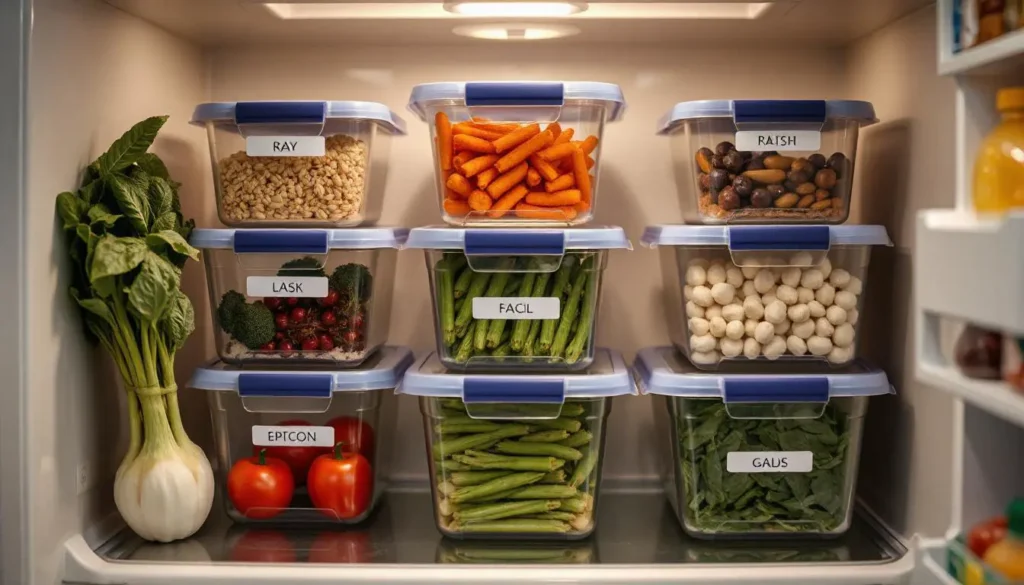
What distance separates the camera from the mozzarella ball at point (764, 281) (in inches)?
50.7

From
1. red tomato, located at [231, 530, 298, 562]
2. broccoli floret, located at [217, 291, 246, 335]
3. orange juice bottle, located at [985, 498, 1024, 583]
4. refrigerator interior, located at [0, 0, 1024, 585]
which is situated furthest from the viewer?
broccoli floret, located at [217, 291, 246, 335]

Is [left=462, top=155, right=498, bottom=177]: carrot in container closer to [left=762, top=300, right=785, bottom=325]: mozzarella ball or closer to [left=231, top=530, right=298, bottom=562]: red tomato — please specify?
[left=762, top=300, right=785, bottom=325]: mozzarella ball

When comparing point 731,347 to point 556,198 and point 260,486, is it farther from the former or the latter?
point 260,486

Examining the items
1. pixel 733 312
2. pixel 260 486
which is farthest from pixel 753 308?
pixel 260 486

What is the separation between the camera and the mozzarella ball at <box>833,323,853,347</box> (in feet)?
4.26

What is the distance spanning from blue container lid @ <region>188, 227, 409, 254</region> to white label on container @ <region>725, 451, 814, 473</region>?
55cm

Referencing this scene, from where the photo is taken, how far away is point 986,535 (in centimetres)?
93

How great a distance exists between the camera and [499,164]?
1.30 metres

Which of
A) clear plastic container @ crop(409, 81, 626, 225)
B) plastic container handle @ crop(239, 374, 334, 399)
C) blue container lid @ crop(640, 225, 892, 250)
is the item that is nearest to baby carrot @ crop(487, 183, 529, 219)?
clear plastic container @ crop(409, 81, 626, 225)

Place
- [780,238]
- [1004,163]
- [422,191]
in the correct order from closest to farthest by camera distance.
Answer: [1004,163] < [780,238] < [422,191]

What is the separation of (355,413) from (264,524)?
0.20 meters

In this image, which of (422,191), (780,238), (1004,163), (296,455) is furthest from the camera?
(422,191)

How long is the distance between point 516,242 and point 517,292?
7 cm

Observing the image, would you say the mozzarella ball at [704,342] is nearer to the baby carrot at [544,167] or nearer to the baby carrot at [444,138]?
the baby carrot at [544,167]
